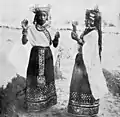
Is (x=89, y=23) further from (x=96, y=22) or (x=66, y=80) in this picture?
(x=66, y=80)

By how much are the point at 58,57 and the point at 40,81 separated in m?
0.20

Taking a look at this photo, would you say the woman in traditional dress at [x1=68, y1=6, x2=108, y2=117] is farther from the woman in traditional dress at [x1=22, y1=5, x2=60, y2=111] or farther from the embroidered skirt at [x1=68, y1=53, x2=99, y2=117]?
the woman in traditional dress at [x1=22, y1=5, x2=60, y2=111]

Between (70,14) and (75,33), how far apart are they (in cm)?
Result: 13

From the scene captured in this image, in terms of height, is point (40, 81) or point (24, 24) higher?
point (24, 24)

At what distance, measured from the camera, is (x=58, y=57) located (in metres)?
2.37

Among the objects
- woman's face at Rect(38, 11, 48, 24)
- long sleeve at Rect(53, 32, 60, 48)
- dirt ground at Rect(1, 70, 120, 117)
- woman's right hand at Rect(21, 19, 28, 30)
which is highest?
woman's face at Rect(38, 11, 48, 24)

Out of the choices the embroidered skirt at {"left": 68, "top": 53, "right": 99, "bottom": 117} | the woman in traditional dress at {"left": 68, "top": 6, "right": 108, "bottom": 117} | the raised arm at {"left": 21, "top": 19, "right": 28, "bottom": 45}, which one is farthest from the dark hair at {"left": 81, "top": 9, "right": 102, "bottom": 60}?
the raised arm at {"left": 21, "top": 19, "right": 28, "bottom": 45}

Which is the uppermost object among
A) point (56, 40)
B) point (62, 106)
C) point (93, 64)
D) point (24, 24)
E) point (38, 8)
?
point (38, 8)

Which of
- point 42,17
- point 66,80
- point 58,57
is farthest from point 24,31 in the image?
point 66,80

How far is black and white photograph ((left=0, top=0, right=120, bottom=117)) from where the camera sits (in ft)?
7.75

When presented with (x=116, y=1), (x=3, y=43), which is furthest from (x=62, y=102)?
(x=116, y=1)

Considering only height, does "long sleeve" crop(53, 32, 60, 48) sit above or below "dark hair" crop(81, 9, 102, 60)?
below

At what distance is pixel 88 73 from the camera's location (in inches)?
93.2

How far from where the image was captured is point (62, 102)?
2369 mm
